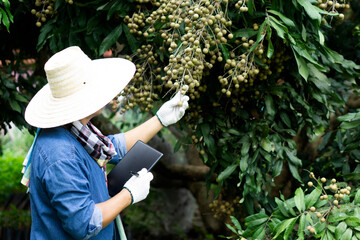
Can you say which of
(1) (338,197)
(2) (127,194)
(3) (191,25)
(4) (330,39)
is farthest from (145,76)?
(4) (330,39)

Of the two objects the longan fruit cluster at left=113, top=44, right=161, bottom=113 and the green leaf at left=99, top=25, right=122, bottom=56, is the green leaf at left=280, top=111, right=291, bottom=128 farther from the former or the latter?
the green leaf at left=99, top=25, right=122, bottom=56

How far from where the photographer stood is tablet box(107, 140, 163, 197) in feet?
6.35

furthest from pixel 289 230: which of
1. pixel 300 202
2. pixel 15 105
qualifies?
pixel 15 105

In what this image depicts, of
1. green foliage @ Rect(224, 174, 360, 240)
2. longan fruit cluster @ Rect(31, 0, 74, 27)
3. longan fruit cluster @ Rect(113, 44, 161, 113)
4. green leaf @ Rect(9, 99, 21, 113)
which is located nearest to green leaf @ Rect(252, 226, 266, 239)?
green foliage @ Rect(224, 174, 360, 240)

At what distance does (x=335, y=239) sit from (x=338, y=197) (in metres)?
0.18

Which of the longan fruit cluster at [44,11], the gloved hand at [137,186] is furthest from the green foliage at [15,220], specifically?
the gloved hand at [137,186]

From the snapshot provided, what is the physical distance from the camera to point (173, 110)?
6.69ft

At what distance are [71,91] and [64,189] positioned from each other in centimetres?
39

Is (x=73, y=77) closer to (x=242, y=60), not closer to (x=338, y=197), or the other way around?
(x=242, y=60)

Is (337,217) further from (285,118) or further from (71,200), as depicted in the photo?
(71,200)

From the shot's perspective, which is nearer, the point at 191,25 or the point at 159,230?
the point at 191,25

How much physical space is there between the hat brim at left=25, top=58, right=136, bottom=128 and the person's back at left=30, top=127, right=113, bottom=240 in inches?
2.5

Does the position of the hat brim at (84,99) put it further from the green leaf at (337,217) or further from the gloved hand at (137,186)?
the green leaf at (337,217)

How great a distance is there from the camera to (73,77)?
170 centimetres
